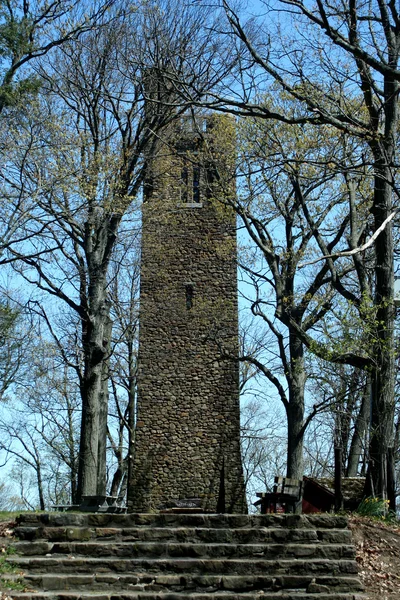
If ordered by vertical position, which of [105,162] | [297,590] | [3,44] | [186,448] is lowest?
[297,590]

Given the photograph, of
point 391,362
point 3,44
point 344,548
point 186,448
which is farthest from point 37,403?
point 344,548

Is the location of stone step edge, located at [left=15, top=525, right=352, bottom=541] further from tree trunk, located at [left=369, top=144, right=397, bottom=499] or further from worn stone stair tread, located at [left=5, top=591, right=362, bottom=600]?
tree trunk, located at [left=369, top=144, right=397, bottom=499]

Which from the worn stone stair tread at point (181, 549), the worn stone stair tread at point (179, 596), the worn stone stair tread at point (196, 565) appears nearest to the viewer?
the worn stone stair tread at point (179, 596)

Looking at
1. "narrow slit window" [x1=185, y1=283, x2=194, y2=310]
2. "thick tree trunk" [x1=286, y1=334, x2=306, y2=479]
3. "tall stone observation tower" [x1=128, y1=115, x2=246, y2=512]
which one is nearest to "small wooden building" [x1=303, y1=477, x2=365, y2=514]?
"thick tree trunk" [x1=286, y1=334, x2=306, y2=479]

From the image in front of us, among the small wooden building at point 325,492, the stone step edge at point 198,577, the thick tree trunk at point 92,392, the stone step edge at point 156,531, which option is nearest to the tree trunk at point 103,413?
the thick tree trunk at point 92,392

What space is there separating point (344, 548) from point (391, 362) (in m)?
3.22

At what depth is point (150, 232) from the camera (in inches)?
918

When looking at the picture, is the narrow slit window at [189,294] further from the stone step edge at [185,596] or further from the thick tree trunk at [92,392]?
the stone step edge at [185,596]

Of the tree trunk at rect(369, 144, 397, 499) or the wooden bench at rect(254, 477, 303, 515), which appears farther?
the wooden bench at rect(254, 477, 303, 515)

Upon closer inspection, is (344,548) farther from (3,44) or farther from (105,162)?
(3,44)

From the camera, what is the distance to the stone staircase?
6906 millimetres

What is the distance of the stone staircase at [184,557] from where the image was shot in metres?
6.91

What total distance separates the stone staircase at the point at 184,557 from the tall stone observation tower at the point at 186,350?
12389mm

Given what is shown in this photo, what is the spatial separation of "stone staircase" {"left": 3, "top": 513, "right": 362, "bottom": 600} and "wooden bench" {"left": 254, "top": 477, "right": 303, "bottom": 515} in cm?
240
